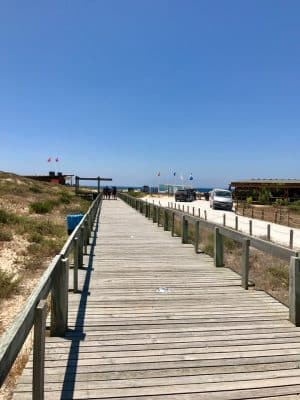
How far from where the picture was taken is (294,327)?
222 inches

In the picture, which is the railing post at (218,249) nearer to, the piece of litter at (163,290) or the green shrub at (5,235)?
the piece of litter at (163,290)

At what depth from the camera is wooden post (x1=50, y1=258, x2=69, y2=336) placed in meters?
5.23

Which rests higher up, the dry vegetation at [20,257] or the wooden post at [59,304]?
the wooden post at [59,304]

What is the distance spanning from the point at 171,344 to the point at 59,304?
1422mm

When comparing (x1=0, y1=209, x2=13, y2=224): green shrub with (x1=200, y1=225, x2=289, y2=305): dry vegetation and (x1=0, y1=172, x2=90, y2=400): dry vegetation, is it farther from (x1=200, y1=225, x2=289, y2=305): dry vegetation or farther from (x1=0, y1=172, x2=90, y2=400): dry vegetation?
(x1=200, y1=225, x2=289, y2=305): dry vegetation

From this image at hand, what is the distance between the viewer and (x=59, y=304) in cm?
526

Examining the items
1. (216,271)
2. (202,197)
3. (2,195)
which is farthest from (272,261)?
(202,197)

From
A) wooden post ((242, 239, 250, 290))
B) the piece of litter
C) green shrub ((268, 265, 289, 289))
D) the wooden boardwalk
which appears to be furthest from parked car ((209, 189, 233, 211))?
the piece of litter

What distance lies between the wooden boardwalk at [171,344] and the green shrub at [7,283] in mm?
1952

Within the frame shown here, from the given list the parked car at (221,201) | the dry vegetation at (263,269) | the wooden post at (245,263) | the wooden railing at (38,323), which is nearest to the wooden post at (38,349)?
the wooden railing at (38,323)

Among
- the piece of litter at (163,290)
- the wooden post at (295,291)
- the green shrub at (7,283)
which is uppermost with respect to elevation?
the wooden post at (295,291)

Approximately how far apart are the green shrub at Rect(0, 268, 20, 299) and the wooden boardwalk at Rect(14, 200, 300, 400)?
1952 millimetres

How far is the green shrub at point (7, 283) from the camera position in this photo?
9140mm

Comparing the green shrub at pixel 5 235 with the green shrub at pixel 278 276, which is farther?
the green shrub at pixel 5 235
